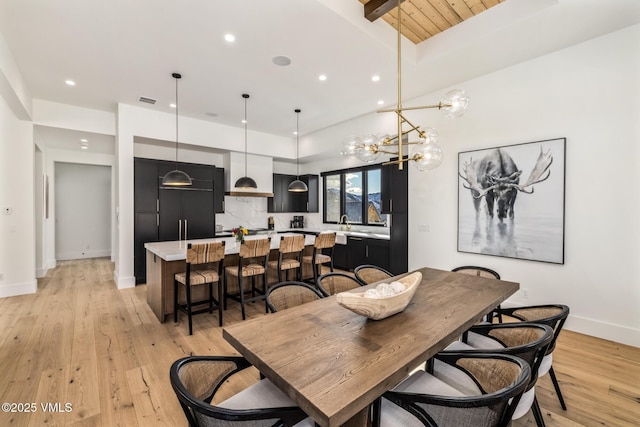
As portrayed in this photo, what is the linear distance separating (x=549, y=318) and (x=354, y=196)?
5128 mm

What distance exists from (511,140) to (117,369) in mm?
4895

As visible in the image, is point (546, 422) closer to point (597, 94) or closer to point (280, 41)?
point (597, 94)

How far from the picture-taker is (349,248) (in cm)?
606

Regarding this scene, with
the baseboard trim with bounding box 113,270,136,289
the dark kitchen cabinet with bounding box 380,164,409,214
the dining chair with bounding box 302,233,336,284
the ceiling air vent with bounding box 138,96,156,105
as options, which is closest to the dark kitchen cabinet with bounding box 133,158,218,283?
the baseboard trim with bounding box 113,270,136,289

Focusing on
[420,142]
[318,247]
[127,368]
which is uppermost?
[420,142]

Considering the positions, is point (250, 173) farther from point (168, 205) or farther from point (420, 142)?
point (420, 142)

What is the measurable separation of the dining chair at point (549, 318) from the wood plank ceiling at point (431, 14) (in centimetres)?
A: 280

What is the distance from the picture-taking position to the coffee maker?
8094mm

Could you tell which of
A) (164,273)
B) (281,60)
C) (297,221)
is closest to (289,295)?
(164,273)

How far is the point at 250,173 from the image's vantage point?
665 cm

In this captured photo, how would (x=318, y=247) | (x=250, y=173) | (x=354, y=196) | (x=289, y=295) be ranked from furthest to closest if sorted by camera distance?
(x=354, y=196) < (x=250, y=173) < (x=318, y=247) < (x=289, y=295)

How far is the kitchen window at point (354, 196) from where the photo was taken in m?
6.29

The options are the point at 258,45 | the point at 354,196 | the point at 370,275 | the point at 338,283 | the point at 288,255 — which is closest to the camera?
A: the point at 338,283

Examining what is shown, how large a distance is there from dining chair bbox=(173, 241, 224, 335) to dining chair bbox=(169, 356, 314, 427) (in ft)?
6.52
